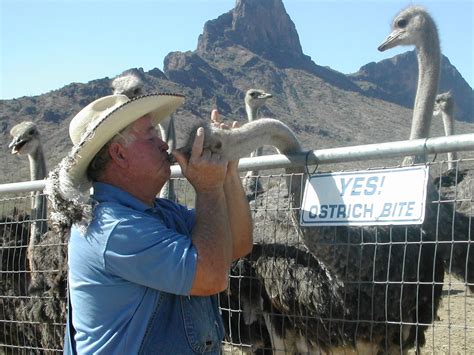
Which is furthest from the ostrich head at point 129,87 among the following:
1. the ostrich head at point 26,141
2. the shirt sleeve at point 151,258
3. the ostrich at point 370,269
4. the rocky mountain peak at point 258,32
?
the rocky mountain peak at point 258,32

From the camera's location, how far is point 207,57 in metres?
82.2

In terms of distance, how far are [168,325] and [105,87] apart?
5376cm

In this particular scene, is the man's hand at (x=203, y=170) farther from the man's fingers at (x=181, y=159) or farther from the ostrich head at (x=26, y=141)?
the ostrich head at (x=26, y=141)

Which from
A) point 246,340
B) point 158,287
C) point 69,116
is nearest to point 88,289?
point 158,287

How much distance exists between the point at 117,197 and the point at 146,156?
206 millimetres

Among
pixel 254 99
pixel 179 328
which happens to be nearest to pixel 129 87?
pixel 179 328

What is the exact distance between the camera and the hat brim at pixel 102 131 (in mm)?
2752

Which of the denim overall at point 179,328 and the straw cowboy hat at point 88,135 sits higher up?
the straw cowboy hat at point 88,135

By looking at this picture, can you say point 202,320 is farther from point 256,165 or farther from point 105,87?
point 105,87

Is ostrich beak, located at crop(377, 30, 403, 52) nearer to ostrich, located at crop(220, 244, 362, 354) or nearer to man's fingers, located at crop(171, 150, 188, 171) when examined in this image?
ostrich, located at crop(220, 244, 362, 354)

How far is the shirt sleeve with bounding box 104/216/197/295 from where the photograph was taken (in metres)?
2.46

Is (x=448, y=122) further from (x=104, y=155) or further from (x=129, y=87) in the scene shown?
(x=104, y=155)

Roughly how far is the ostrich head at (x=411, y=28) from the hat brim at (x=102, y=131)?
516cm

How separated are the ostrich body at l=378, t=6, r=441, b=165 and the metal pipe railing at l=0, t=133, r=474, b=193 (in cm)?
295
